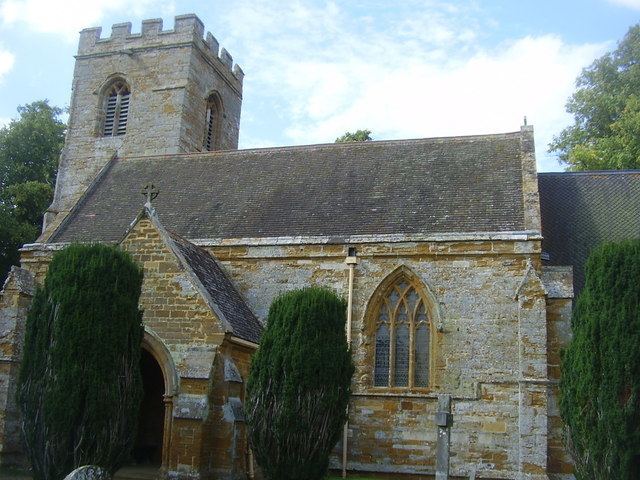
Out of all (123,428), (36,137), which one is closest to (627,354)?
(123,428)

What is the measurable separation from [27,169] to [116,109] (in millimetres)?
11879

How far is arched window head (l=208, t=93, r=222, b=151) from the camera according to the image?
30219 mm

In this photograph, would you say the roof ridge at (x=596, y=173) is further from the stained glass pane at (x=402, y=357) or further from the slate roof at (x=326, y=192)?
the stained glass pane at (x=402, y=357)

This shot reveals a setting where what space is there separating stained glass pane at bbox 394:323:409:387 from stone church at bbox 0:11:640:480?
0.04 meters

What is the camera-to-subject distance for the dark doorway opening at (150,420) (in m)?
19.8

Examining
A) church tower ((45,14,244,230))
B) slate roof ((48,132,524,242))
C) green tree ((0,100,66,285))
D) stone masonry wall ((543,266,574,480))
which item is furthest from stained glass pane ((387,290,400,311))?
green tree ((0,100,66,285))

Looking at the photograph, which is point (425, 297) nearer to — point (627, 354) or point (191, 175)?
point (627, 354)

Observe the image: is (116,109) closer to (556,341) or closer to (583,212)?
(583,212)

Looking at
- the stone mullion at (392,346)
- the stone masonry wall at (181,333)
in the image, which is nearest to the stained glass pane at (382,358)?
the stone mullion at (392,346)

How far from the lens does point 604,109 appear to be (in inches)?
1355

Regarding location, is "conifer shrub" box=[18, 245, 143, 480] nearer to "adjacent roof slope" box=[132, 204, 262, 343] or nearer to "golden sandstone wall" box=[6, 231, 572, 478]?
"golden sandstone wall" box=[6, 231, 572, 478]

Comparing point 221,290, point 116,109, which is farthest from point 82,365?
point 116,109

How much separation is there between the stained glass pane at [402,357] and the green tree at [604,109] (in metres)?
16.8

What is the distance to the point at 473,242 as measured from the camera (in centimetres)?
1805
